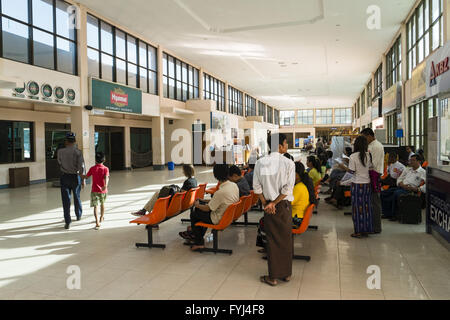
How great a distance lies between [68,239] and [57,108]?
9.73 metres

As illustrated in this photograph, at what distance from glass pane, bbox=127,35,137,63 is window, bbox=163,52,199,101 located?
2814mm

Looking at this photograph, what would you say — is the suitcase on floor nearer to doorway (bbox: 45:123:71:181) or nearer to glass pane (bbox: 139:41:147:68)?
doorway (bbox: 45:123:71:181)

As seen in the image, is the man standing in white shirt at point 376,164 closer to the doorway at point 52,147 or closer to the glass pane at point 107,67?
the glass pane at point 107,67

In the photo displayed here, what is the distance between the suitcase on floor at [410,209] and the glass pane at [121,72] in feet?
40.8

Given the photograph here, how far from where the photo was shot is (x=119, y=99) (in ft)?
47.9

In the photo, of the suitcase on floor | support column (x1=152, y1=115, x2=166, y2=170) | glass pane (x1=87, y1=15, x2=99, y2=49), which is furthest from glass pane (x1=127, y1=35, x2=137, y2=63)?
the suitcase on floor

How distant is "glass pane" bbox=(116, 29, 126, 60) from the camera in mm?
15008

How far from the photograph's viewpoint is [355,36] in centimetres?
1528

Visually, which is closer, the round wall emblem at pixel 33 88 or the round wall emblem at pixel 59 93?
the round wall emblem at pixel 33 88

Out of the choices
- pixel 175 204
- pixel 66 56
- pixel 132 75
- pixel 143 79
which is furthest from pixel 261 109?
pixel 175 204

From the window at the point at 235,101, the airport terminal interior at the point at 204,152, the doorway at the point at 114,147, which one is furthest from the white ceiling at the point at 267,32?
the window at the point at 235,101

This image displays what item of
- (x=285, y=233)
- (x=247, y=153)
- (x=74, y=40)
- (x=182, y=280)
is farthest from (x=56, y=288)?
(x=247, y=153)

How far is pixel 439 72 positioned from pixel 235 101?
24629 mm

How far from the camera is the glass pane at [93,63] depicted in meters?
13.3
